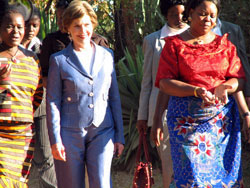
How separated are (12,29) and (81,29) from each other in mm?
576

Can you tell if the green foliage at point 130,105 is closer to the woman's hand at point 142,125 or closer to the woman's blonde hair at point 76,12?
the woman's hand at point 142,125

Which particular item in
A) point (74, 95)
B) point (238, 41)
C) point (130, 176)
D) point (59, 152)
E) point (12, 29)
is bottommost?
point (130, 176)

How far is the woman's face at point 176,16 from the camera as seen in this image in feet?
17.4

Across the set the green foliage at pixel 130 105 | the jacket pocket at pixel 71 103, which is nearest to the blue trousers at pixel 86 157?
the jacket pocket at pixel 71 103

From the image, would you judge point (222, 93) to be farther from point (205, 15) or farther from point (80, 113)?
point (80, 113)

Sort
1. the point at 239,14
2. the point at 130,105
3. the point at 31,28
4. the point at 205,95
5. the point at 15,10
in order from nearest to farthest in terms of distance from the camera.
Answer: the point at 205,95 < the point at 15,10 < the point at 31,28 < the point at 239,14 < the point at 130,105

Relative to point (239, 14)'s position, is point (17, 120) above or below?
below

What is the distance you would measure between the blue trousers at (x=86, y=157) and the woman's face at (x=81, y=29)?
0.73 metres

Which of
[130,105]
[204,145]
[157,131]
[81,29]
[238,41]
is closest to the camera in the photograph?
[204,145]

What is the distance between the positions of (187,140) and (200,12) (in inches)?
41.5

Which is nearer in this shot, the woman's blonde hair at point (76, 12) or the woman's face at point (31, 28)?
the woman's blonde hair at point (76, 12)

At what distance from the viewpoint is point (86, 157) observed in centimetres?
445

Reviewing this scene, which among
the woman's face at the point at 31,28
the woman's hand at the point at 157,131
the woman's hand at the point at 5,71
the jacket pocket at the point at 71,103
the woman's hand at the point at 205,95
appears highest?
the woman's face at the point at 31,28

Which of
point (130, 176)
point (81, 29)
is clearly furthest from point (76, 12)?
point (130, 176)
